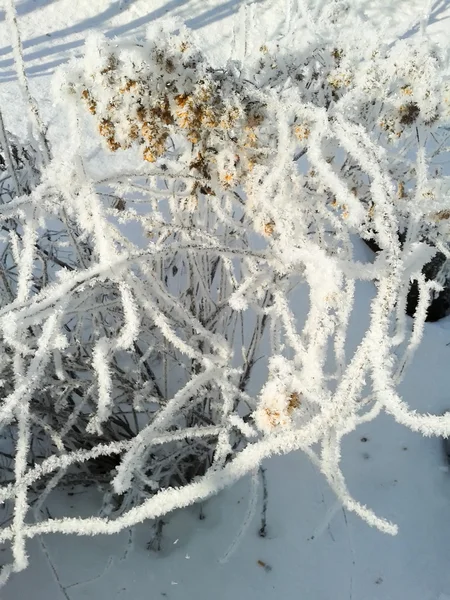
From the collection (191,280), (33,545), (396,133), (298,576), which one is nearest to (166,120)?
(191,280)

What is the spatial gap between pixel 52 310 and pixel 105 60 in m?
0.52

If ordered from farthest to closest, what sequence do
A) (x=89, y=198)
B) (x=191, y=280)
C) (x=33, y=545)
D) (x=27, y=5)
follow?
(x=27, y=5), (x=33, y=545), (x=191, y=280), (x=89, y=198)

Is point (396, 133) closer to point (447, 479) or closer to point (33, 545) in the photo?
point (447, 479)

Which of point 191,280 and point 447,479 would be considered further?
point 447,479

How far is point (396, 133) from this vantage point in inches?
64.5

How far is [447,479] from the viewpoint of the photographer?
2.19 m

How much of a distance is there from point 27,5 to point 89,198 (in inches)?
213

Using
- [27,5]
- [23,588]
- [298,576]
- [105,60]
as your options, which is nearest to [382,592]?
[298,576]

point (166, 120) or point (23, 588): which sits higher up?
point (166, 120)

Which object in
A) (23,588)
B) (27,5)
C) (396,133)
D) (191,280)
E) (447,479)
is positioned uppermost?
(27,5)

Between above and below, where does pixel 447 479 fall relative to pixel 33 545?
below

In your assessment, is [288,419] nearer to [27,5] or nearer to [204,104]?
[204,104]

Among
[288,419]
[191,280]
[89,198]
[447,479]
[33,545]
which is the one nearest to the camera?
[288,419]

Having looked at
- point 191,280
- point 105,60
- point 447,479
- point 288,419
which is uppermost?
point 105,60
